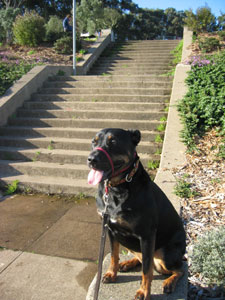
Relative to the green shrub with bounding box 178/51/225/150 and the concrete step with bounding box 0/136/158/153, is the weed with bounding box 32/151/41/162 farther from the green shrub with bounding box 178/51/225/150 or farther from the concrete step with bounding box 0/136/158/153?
the green shrub with bounding box 178/51/225/150

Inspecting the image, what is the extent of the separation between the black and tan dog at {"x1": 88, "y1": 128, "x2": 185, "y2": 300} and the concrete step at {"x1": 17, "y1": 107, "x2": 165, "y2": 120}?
4.70 m

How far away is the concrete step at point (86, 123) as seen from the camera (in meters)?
6.46

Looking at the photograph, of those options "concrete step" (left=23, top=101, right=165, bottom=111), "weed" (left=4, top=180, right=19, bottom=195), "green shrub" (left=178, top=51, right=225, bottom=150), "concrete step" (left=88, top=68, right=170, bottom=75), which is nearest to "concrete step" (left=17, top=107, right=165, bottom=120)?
"concrete step" (left=23, top=101, right=165, bottom=111)

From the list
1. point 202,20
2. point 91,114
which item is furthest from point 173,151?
point 202,20

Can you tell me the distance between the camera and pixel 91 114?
7.12 metres

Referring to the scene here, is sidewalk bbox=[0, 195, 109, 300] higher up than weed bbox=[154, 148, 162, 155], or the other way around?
weed bbox=[154, 148, 162, 155]

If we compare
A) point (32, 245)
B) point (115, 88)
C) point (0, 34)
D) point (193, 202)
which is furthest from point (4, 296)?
point (0, 34)

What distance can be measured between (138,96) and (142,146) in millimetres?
2147

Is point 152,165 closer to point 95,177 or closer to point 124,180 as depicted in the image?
point 124,180

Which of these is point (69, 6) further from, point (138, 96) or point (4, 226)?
point (4, 226)

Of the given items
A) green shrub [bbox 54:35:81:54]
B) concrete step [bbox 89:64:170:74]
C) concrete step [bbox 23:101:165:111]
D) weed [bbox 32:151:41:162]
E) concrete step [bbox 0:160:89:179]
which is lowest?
concrete step [bbox 0:160:89:179]

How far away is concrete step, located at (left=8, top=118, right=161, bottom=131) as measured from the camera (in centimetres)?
646

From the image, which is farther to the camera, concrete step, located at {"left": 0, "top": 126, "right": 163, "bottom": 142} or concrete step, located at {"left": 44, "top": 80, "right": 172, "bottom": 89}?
concrete step, located at {"left": 44, "top": 80, "right": 172, "bottom": 89}

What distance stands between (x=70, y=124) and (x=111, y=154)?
5203 millimetres
